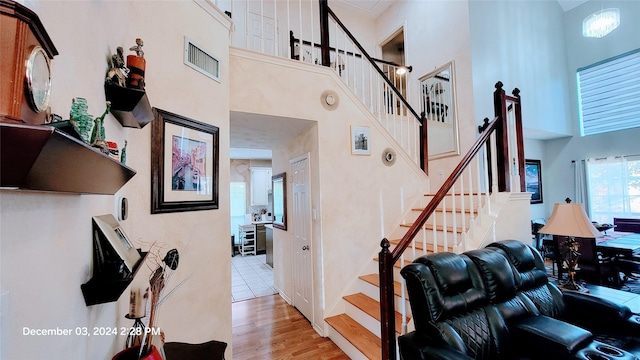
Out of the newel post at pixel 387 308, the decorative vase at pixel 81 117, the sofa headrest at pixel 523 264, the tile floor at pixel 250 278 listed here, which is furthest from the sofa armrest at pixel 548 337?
the tile floor at pixel 250 278

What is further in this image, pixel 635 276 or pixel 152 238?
pixel 635 276

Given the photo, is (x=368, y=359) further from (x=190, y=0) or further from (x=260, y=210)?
(x=260, y=210)

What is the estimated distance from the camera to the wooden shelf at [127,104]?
1181 mm

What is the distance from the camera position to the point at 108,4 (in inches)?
48.4

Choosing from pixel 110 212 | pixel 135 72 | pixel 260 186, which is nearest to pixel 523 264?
pixel 110 212

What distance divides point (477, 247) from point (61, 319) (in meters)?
2.74

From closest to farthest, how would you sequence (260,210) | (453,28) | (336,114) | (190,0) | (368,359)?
(190,0) < (368,359) < (336,114) < (453,28) < (260,210)

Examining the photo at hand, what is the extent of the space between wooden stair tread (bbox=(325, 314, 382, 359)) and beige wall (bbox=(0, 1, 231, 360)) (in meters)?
1.12

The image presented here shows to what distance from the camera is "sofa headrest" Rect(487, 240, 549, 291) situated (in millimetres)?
2219

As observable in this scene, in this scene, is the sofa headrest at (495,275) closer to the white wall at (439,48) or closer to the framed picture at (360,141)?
the framed picture at (360,141)

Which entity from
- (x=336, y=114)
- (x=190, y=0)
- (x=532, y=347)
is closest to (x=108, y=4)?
(x=190, y=0)

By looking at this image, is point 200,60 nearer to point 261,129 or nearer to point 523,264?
point 261,129

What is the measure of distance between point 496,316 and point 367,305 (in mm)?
1251

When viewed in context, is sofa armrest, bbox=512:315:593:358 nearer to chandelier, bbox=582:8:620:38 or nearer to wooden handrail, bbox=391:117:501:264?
wooden handrail, bbox=391:117:501:264
